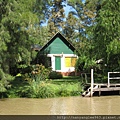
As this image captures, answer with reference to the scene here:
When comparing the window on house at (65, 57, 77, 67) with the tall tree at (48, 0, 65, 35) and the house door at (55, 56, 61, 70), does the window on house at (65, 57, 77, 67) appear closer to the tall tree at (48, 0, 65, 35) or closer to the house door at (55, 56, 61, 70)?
the house door at (55, 56, 61, 70)

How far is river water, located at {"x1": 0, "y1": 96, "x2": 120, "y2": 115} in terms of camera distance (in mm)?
12293

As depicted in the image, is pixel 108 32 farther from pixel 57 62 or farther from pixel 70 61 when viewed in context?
pixel 70 61

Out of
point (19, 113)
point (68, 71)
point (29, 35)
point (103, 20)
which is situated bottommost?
point (19, 113)

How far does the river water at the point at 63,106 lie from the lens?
12293 millimetres

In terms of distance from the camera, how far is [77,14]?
47.0 meters

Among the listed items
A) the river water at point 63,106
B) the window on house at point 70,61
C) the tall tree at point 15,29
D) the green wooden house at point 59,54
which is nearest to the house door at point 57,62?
the green wooden house at point 59,54

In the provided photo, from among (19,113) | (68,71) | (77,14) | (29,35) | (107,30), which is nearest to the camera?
(19,113)

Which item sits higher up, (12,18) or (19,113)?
(12,18)

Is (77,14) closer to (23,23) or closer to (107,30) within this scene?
(107,30)

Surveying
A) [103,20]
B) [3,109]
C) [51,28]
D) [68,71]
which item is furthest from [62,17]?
[3,109]

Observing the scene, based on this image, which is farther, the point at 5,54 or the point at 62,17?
the point at 62,17

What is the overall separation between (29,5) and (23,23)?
1.48 m

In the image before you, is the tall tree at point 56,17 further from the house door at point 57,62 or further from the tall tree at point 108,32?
the tall tree at point 108,32

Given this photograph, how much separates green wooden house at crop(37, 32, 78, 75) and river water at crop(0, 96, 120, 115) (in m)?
13.7
